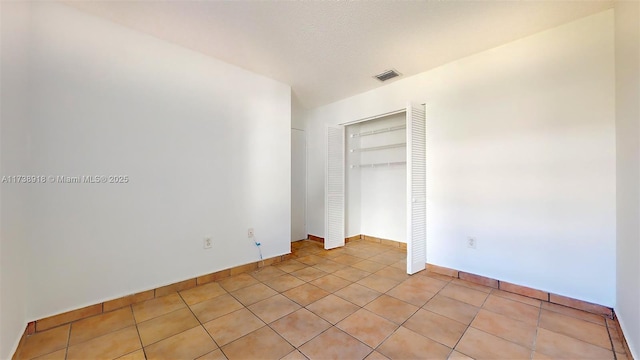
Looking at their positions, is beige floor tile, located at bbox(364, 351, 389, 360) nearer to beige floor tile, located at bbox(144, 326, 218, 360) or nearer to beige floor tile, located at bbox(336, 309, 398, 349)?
beige floor tile, located at bbox(336, 309, 398, 349)

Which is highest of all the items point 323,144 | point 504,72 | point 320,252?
point 504,72

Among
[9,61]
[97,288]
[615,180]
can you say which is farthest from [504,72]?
[97,288]

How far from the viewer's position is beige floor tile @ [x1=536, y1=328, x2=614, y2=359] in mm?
1501

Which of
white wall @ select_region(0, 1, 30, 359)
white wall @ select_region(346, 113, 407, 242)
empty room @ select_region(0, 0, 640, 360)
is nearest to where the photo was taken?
white wall @ select_region(0, 1, 30, 359)

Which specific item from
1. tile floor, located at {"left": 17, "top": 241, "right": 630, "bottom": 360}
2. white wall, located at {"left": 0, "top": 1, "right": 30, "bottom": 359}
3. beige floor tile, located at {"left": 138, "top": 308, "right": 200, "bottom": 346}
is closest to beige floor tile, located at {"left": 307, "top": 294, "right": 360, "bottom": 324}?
tile floor, located at {"left": 17, "top": 241, "right": 630, "bottom": 360}

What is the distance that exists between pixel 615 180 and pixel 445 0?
1942mm

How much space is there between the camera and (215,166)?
2.66 meters

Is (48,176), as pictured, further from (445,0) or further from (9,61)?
(445,0)

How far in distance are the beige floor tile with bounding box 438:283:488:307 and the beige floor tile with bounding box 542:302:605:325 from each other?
0.46 metres

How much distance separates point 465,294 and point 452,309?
1.25ft

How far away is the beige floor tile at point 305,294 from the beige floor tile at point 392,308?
475 mm

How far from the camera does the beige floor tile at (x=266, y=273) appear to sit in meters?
2.73

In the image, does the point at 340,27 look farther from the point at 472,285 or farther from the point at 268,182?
the point at 472,285

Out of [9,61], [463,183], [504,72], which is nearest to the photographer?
[9,61]
